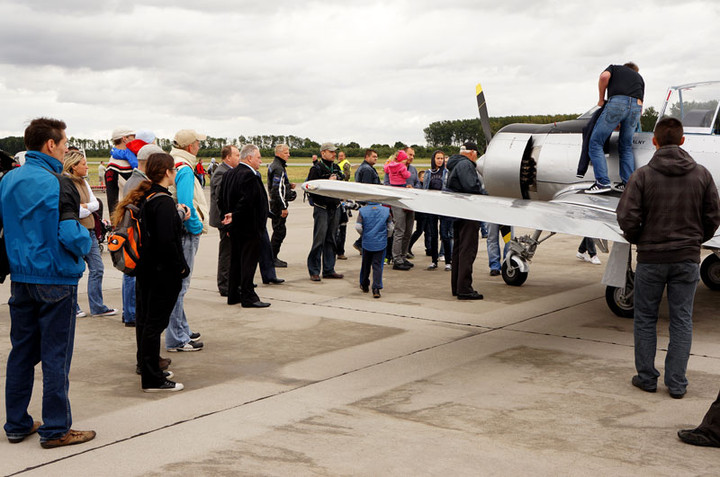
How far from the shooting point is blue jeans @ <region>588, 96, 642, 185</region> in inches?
322

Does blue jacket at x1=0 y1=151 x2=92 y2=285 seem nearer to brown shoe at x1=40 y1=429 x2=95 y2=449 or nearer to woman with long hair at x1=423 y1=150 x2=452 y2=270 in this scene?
brown shoe at x1=40 y1=429 x2=95 y2=449

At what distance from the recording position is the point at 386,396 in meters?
5.07

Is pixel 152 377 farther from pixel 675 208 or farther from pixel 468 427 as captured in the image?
pixel 675 208

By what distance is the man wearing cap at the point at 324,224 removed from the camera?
10273 millimetres

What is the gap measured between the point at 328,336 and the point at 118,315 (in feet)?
9.05

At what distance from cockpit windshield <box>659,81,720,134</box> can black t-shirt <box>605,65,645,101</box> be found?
2.24 ft

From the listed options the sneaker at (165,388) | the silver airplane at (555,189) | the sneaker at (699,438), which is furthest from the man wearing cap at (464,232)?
the sneaker at (699,438)

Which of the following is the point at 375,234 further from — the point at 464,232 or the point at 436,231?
the point at 436,231

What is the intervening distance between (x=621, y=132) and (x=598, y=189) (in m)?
0.76

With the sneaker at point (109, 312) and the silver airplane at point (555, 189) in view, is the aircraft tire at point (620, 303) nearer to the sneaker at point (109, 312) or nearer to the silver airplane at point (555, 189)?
the silver airplane at point (555, 189)

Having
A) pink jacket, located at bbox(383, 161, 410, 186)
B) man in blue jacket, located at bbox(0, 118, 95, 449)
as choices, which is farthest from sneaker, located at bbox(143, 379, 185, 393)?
pink jacket, located at bbox(383, 161, 410, 186)

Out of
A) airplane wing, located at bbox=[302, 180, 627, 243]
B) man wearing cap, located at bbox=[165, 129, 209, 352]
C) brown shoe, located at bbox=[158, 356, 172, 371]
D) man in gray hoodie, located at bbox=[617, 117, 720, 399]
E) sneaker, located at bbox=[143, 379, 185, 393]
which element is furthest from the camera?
airplane wing, located at bbox=[302, 180, 627, 243]

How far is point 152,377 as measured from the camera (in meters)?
5.16

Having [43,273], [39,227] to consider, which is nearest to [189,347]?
[43,273]
